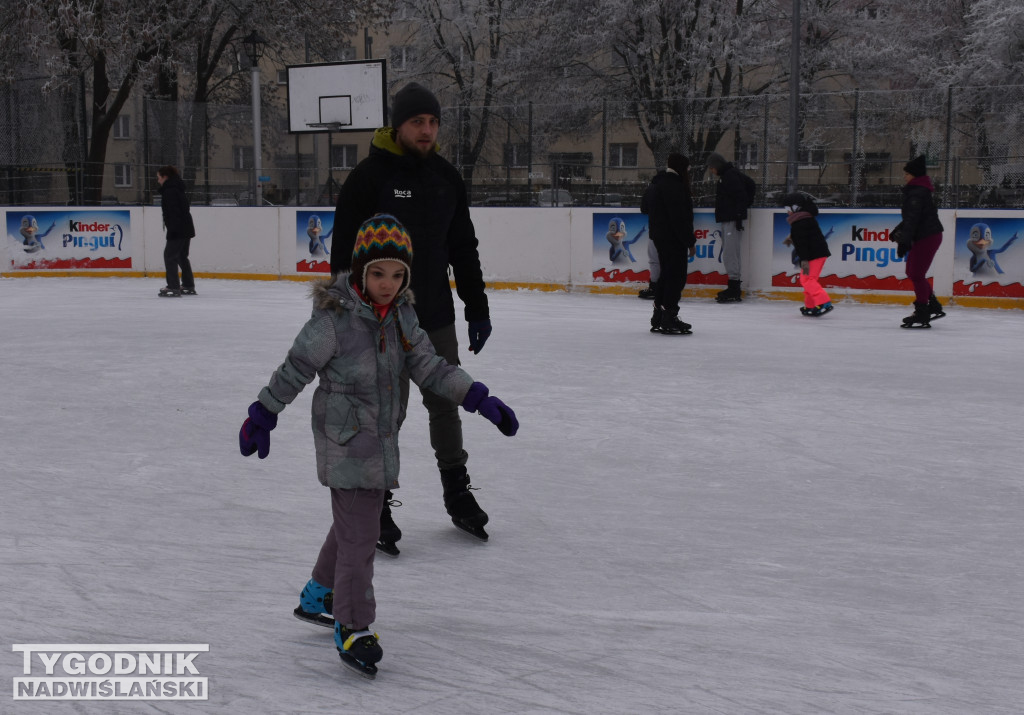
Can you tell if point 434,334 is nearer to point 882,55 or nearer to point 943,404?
point 943,404

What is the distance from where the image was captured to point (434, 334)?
4293mm

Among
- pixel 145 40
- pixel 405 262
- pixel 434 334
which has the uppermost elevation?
pixel 145 40

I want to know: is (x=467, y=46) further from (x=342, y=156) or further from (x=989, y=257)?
(x=989, y=257)

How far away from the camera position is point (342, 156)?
1995 cm

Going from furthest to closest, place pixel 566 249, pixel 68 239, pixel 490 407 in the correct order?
pixel 68 239
pixel 566 249
pixel 490 407

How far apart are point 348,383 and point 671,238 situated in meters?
8.24

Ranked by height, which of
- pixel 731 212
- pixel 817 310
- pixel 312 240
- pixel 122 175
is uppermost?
pixel 122 175

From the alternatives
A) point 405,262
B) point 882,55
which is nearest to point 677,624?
point 405,262

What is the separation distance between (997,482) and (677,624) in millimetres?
2510

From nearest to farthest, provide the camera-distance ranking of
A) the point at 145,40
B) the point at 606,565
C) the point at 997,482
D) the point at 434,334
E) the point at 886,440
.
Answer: the point at 606,565, the point at 434,334, the point at 997,482, the point at 886,440, the point at 145,40

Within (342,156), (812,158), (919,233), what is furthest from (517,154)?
(919,233)

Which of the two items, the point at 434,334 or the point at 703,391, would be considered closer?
the point at 434,334

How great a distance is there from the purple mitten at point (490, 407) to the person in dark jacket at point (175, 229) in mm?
12747

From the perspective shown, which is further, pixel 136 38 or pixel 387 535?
pixel 136 38
